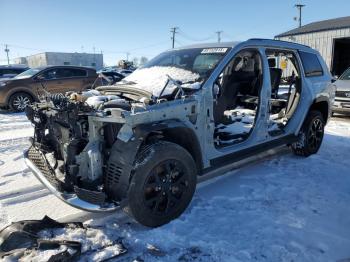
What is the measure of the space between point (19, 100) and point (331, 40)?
59.6ft

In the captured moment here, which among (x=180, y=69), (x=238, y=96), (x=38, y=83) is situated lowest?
(x=238, y=96)

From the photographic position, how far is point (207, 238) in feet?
10.6

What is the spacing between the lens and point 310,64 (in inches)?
229

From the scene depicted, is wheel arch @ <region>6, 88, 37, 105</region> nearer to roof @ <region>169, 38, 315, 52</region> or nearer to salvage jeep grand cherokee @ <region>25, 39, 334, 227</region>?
salvage jeep grand cherokee @ <region>25, 39, 334, 227</region>

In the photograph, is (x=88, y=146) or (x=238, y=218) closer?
(x=88, y=146)

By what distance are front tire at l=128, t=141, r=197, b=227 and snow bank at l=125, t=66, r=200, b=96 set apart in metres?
0.84

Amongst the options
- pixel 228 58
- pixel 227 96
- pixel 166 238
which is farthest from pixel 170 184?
pixel 227 96

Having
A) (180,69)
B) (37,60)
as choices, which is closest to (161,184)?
(180,69)

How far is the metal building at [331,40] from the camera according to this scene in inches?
789

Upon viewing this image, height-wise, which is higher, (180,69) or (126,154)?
(180,69)

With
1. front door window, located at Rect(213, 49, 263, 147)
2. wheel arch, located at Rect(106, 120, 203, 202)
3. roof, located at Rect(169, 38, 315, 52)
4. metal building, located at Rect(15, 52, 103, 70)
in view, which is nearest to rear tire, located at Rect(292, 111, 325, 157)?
front door window, located at Rect(213, 49, 263, 147)

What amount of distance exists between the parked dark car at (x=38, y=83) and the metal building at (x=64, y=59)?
39.6 m

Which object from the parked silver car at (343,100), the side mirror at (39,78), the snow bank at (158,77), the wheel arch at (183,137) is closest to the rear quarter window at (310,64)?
the snow bank at (158,77)

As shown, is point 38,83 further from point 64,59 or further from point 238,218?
point 64,59
